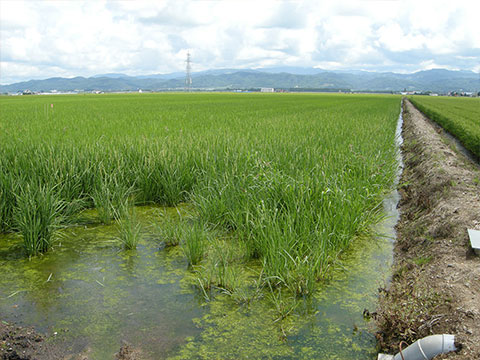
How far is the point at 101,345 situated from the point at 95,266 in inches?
57.1

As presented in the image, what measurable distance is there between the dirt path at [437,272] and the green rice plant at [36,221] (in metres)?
3.45

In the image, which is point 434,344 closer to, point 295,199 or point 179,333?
point 179,333

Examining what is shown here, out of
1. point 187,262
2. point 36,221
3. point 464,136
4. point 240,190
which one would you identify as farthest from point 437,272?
point 464,136

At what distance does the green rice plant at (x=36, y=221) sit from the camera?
14.1ft

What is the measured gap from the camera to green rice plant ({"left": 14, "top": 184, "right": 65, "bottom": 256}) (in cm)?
429

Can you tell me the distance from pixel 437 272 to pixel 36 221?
4009 millimetres

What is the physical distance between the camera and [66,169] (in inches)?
238

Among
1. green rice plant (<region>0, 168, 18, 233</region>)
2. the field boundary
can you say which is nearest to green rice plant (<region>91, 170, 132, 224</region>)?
green rice plant (<region>0, 168, 18, 233</region>)

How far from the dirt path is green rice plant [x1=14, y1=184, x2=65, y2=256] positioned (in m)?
3.45

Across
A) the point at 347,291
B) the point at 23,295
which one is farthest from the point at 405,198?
the point at 23,295

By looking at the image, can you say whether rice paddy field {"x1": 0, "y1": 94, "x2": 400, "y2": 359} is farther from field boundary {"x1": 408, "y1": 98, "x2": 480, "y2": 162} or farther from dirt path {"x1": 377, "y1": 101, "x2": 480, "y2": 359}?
field boundary {"x1": 408, "y1": 98, "x2": 480, "y2": 162}

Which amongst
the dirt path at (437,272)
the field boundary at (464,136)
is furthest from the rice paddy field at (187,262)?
the field boundary at (464,136)

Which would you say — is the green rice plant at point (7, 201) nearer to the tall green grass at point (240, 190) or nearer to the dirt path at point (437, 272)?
the tall green grass at point (240, 190)

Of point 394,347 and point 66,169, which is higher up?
point 66,169
